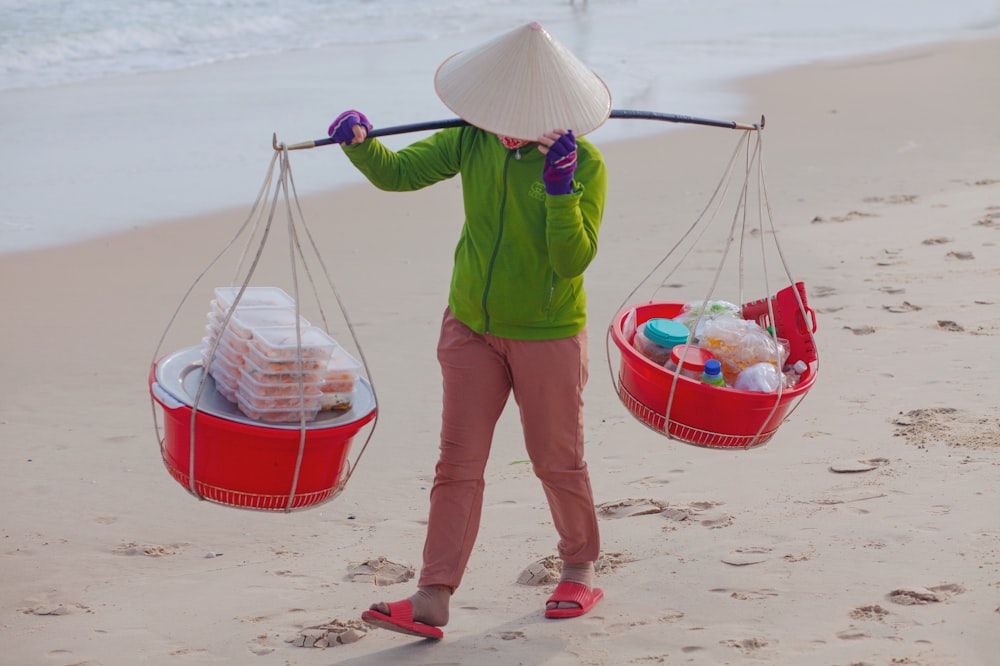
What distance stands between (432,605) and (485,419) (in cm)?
51

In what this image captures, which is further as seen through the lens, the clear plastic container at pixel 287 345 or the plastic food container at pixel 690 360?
the plastic food container at pixel 690 360

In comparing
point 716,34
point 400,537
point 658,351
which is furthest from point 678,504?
point 716,34

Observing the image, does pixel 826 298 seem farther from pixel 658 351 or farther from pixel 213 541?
pixel 213 541

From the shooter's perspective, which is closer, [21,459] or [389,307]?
[21,459]

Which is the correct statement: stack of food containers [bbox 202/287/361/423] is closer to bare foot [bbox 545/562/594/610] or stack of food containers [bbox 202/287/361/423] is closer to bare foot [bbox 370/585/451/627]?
bare foot [bbox 370/585/451/627]

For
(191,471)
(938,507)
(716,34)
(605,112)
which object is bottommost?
(938,507)

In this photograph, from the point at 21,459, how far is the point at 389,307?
213cm

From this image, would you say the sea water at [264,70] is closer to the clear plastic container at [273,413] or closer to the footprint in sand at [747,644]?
the clear plastic container at [273,413]

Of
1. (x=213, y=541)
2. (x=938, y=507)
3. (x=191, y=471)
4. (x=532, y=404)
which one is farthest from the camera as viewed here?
(x=213, y=541)

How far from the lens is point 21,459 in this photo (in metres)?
4.30

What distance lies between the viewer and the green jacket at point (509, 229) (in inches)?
110

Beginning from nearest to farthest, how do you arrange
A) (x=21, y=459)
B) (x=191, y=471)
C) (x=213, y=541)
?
(x=191, y=471) → (x=213, y=541) → (x=21, y=459)

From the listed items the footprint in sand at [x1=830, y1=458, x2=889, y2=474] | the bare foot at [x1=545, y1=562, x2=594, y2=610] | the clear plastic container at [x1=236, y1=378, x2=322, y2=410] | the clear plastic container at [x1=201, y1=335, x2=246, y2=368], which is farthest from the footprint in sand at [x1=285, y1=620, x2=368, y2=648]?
the footprint in sand at [x1=830, y1=458, x2=889, y2=474]

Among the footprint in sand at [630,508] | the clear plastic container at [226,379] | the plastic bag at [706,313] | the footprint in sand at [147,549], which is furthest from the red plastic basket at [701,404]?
the footprint in sand at [147,549]
